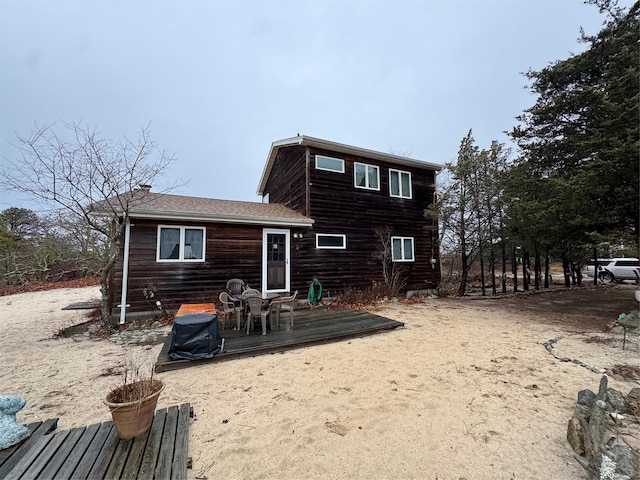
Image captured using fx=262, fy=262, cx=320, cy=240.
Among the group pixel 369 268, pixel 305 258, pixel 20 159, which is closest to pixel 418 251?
pixel 369 268

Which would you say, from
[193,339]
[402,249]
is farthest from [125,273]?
[402,249]

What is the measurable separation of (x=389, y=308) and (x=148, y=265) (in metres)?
7.35

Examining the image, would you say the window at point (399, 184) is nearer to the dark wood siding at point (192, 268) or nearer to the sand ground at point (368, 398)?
the dark wood siding at point (192, 268)

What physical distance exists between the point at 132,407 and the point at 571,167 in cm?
1160

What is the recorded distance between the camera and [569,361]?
4.19 meters

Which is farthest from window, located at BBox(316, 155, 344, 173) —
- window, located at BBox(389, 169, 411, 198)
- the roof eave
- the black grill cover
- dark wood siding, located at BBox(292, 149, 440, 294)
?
the black grill cover

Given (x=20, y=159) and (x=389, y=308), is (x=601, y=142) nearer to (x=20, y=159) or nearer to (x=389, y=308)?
(x=389, y=308)

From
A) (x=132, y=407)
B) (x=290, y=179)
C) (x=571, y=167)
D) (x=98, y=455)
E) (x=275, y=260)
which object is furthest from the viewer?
(x=290, y=179)


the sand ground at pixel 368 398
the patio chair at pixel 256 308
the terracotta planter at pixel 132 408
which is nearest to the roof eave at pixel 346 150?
the patio chair at pixel 256 308

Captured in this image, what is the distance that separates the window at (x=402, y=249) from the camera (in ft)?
35.7

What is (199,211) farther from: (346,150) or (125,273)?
(346,150)

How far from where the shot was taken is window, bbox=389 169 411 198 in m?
11.1

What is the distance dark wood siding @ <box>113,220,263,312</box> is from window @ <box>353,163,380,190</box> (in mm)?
4407

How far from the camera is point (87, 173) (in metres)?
6.35
